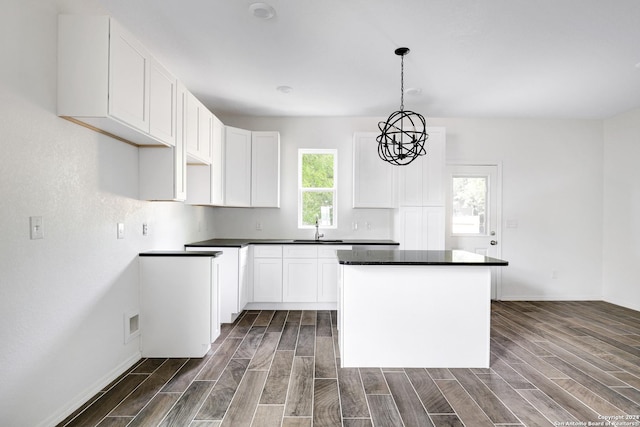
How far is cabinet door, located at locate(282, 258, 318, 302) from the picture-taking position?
13.8 ft

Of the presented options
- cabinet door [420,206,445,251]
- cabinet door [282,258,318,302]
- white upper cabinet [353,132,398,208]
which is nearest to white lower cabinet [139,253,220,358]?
cabinet door [282,258,318,302]

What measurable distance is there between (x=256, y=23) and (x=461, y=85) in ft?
7.74

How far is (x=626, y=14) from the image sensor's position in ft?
7.55

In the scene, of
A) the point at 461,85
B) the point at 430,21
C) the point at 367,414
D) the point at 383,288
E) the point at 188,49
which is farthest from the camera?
the point at 461,85

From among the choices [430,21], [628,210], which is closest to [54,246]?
[430,21]

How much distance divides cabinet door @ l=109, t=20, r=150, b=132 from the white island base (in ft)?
6.31

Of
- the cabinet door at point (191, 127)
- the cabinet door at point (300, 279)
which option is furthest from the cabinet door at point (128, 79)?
the cabinet door at point (300, 279)

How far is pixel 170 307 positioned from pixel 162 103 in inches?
67.5

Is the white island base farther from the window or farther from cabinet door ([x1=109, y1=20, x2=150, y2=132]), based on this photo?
the window

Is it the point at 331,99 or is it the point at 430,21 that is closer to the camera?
the point at 430,21

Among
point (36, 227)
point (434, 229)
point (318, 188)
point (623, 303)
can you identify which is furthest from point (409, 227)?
point (36, 227)

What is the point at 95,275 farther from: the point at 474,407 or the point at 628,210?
the point at 628,210

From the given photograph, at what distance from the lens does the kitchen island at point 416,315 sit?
2.65 meters

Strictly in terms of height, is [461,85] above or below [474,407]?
above
